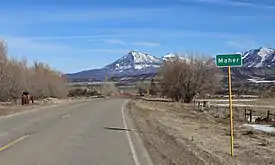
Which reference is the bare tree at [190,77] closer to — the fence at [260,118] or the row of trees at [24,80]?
the row of trees at [24,80]

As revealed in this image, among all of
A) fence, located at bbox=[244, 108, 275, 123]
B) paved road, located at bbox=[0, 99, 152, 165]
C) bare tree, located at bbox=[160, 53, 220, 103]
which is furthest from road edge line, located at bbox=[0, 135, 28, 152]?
bare tree, located at bbox=[160, 53, 220, 103]

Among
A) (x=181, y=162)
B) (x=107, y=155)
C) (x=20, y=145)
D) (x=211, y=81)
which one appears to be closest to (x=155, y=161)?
(x=181, y=162)

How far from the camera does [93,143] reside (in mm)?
15727

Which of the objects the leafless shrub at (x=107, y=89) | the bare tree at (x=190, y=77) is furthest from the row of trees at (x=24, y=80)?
the leafless shrub at (x=107, y=89)

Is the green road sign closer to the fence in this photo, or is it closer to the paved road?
the paved road

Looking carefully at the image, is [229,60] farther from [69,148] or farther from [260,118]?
[260,118]

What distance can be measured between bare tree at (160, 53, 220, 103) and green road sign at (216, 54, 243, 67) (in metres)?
67.5

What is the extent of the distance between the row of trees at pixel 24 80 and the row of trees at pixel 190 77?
23.7 m

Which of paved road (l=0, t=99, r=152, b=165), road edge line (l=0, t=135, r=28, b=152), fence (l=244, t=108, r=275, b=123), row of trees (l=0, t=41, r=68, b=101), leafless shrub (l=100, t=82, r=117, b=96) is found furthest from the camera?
leafless shrub (l=100, t=82, r=117, b=96)

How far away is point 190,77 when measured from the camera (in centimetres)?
7938

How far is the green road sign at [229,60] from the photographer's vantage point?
11523 mm

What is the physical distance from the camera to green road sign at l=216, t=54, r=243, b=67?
37.8 feet

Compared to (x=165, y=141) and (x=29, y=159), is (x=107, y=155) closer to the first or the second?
(x=29, y=159)

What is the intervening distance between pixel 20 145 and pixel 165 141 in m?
5.25
